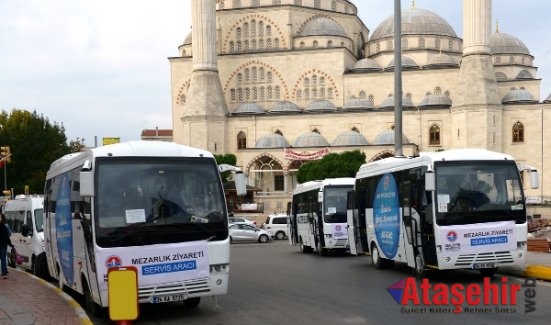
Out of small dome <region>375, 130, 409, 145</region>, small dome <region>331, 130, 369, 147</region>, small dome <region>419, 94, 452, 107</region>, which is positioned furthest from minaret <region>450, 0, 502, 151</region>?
small dome <region>331, 130, 369, 147</region>

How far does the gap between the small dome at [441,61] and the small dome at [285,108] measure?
13.1 metres

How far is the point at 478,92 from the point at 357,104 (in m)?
11.5

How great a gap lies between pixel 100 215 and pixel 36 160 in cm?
4633

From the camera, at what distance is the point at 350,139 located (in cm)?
5684

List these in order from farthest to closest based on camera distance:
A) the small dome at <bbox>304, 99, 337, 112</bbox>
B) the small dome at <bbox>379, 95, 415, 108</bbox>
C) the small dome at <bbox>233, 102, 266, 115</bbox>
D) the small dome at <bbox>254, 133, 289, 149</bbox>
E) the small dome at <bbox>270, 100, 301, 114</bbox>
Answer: the small dome at <bbox>233, 102, 266, 115</bbox> < the small dome at <bbox>270, 100, 301, 114</bbox> < the small dome at <bbox>304, 99, 337, 112</bbox> < the small dome at <bbox>379, 95, 415, 108</bbox> < the small dome at <bbox>254, 133, 289, 149</bbox>

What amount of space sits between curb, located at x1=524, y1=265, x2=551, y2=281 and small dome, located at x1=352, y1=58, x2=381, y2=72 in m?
52.2

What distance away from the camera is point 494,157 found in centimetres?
1197

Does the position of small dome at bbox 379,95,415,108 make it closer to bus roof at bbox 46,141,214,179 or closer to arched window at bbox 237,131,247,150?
arched window at bbox 237,131,247,150

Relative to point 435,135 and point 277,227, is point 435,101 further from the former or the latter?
point 277,227

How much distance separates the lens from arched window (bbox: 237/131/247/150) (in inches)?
2426

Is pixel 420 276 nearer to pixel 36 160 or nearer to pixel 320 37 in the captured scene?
pixel 36 160

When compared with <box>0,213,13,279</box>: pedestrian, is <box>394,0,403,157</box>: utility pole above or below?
above

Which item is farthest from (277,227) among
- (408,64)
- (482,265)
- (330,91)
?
(408,64)

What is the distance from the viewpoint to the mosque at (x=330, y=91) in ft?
179
